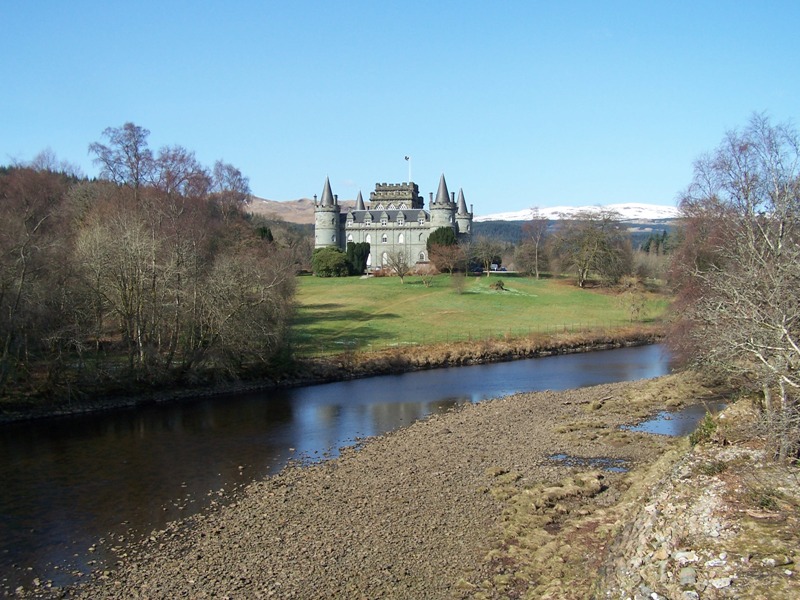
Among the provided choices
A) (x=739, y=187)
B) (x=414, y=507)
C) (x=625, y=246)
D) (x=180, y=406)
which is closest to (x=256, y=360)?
(x=180, y=406)

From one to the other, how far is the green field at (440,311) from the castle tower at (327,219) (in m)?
19.6

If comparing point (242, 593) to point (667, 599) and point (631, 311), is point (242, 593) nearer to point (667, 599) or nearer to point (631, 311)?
point (667, 599)

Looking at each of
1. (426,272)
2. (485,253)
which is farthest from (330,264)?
(485,253)

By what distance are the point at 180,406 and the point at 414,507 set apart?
15.4 meters

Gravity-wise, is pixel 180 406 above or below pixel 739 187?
below

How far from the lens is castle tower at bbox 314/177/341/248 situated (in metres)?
93.4

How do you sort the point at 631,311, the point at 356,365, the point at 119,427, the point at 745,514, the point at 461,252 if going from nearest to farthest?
the point at 745,514 < the point at 119,427 < the point at 356,365 < the point at 631,311 < the point at 461,252

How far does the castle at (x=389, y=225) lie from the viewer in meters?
91.4

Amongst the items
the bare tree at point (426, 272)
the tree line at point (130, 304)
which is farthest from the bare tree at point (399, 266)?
the tree line at point (130, 304)

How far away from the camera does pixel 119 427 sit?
79.1 ft

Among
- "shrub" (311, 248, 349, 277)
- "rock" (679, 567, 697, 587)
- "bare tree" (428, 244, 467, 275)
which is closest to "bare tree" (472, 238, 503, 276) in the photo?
"bare tree" (428, 244, 467, 275)

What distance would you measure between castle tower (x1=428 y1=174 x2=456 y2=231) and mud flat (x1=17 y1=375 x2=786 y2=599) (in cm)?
7064

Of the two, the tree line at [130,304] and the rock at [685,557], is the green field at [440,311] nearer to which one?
the tree line at [130,304]

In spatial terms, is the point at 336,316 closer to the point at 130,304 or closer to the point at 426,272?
→ the point at 130,304
